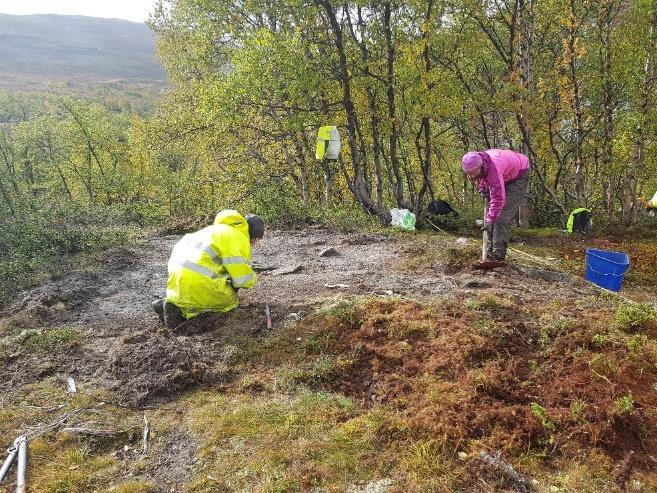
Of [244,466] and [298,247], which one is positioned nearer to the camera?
[244,466]

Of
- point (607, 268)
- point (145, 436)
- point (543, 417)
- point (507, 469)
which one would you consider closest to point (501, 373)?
point (543, 417)

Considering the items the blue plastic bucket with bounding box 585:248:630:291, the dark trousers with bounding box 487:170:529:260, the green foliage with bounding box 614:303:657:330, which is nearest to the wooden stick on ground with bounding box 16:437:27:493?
the green foliage with bounding box 614:303:657:330

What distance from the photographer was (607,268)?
6629 mm

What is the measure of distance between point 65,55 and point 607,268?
182 metres

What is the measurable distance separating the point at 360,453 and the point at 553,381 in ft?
5.76

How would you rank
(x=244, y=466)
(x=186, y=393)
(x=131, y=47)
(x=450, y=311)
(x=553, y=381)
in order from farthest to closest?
(x=131, y=47) → (x=450, y=311) → (x=186, y=393) → (x=553, y=381) → (x=244, y=466)

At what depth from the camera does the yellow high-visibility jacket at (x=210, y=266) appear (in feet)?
17.3

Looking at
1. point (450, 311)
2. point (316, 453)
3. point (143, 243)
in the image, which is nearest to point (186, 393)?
point (316, 453)

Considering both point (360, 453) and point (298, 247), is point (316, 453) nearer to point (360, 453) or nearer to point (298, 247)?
point (360, 453)

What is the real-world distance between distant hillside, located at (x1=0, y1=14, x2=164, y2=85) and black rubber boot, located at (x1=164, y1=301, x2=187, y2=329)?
110090 mm

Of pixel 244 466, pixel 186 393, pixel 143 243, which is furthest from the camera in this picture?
pixel 143 243

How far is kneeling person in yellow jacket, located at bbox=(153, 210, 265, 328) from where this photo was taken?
5277 mm

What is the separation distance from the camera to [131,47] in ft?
613

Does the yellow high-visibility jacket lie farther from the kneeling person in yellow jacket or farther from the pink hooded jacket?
the pink hooded jacket
